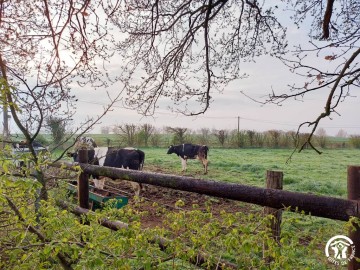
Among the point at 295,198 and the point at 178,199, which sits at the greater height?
the point at 295,198

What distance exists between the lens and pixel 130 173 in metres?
2.89

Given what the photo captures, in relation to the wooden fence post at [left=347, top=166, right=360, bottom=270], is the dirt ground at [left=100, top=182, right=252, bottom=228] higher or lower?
lower

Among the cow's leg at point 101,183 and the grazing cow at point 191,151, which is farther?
the grazing cow at point 191,151

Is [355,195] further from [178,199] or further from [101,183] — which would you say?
[101,183]

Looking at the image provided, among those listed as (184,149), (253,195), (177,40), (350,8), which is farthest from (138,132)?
(253,195)

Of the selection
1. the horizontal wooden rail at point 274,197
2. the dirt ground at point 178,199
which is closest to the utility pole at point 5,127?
the horizontal wooden rail at point 274,197

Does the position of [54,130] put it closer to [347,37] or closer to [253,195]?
[253,195]

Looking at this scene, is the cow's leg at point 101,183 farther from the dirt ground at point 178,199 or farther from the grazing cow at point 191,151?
the grazing cow at point 191,151

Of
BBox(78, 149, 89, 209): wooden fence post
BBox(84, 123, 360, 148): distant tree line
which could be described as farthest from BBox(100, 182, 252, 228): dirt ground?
BBox(84, 123, 360, 148): distant tree line

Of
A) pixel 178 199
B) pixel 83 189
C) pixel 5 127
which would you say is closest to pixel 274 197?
pixel 5 127

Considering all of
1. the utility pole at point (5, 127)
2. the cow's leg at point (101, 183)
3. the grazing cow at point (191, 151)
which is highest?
the utility pole at point (5, 127)

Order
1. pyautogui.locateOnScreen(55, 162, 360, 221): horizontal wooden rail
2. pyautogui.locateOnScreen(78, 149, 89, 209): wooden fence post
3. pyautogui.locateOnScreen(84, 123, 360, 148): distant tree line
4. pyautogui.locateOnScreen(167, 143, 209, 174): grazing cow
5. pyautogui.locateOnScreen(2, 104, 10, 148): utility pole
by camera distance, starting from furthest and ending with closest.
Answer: pyautogui.locateOnScreen(84, 123, 360, 148): distant tree line < pyautogui.locateOnScreen(167, 143, 209, 174): grazing cow < pyautogui.locateOnScreen(78, 149, 89, 209): wooden fence post < pyautogui.locateOnScreen(2, 104, 10, 148): utility pole < pyautogui.locateOnScreen(55, 162, 360, 221): horizontal wooden rail

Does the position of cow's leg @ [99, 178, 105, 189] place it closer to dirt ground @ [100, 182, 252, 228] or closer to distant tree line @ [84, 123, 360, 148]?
dirt ground @ [100, 182, 252, 228]

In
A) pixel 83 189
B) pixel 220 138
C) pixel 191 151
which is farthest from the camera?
pixel 220 138
